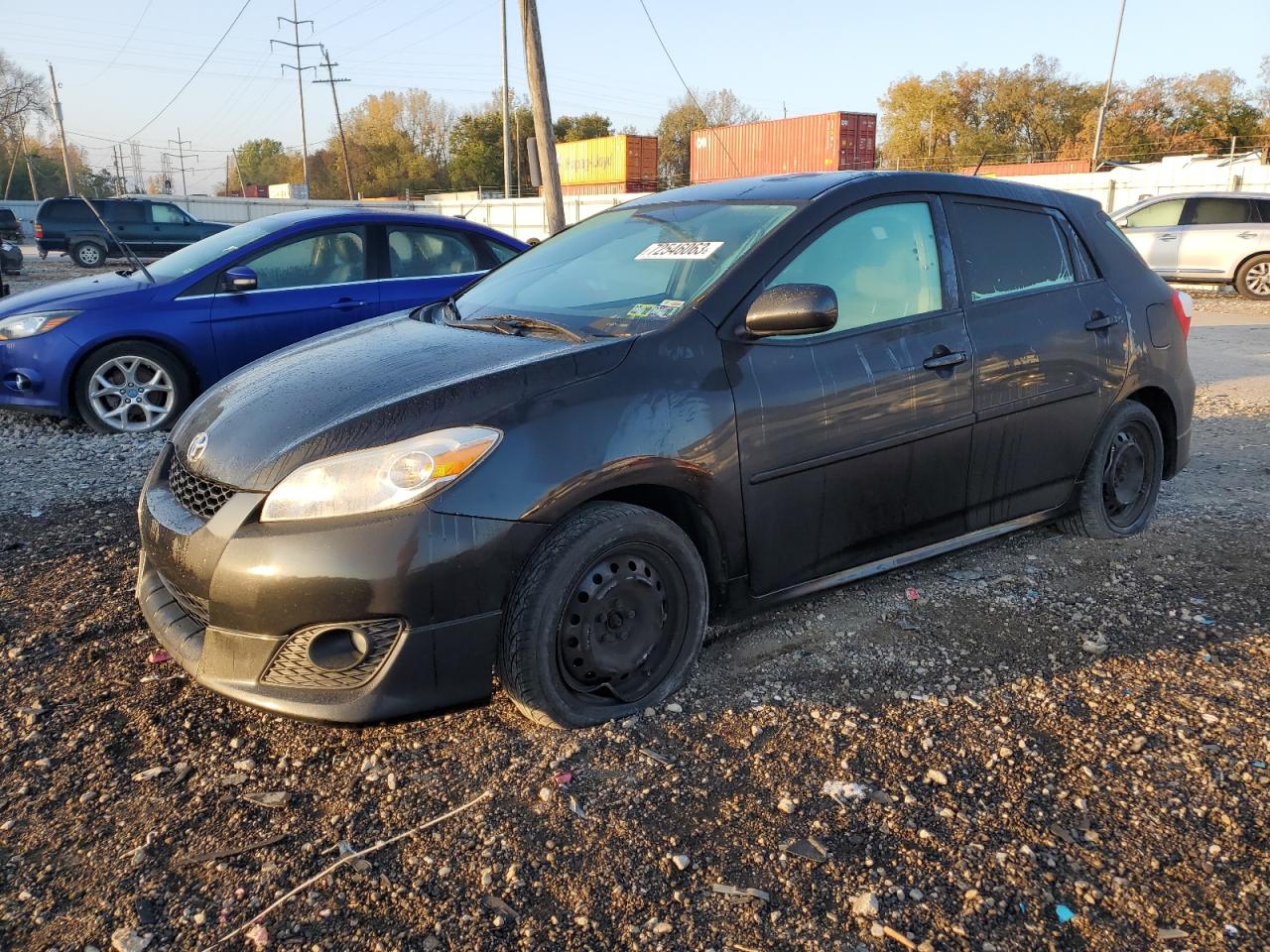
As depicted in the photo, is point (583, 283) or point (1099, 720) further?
point (583, 283)

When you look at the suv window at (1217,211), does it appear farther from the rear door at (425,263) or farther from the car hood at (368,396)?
the car hood at (368,396)

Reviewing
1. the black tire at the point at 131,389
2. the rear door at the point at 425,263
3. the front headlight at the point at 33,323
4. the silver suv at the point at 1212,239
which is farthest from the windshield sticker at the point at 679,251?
the silver suv at the point at 1212,239

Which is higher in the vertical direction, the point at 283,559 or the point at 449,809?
the point at 283,559

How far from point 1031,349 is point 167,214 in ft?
89.5

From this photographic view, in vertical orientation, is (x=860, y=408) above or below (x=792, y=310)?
below

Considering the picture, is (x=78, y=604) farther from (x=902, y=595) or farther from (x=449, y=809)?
(x=902, y=595)

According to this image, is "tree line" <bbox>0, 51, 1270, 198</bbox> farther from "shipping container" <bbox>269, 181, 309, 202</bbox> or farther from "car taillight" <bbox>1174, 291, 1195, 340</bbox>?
"car taillight" <bbox>1174, 291, 1195, 340</bbox>

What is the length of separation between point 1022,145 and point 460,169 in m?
43.9

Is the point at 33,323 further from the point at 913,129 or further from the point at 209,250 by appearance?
the point at 913,129

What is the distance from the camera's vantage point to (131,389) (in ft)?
20.7

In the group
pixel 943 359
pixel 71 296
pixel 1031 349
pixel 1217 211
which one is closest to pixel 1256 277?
pixel 1217 211

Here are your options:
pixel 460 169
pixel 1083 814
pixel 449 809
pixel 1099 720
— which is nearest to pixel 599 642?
pixel 449 809

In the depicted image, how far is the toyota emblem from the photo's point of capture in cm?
278

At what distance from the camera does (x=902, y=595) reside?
12.4 feet
